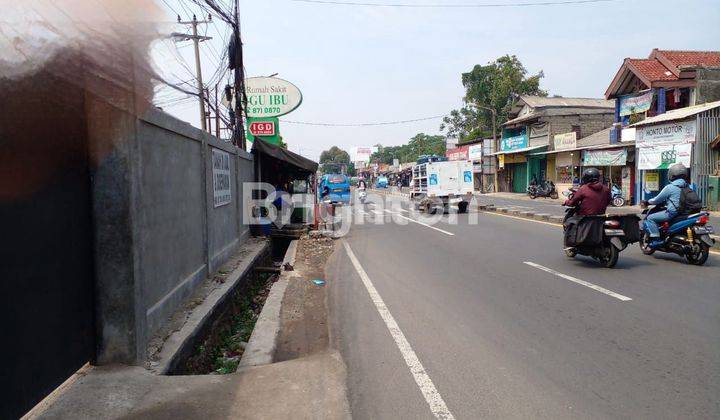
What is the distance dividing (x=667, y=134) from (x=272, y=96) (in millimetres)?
17034

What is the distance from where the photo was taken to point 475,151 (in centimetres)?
5062

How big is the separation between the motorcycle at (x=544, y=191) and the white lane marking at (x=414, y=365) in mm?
29171

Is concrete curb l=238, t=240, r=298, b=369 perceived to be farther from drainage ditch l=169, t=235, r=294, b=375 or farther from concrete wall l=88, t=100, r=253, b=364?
concrete wall l=88, t=100, r=253, b=364

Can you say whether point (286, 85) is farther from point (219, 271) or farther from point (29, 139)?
point (29, 139)

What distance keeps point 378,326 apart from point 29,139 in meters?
3.91

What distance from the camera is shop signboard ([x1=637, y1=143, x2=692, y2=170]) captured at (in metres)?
21.1

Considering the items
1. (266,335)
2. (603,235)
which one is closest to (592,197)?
(603,235)

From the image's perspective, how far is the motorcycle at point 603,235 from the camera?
877 cm

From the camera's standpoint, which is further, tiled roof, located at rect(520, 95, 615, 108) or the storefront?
tiled roof, located at rect(520, 95, 615, 108)

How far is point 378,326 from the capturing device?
5.87m

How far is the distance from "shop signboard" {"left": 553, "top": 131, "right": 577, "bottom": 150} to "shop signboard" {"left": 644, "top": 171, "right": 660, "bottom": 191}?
28.9 ft

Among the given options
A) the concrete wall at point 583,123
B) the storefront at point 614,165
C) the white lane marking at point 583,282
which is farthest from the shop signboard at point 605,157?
the white lane marking at point 583,282

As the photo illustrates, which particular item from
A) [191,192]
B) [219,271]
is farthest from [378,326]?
[219,271]

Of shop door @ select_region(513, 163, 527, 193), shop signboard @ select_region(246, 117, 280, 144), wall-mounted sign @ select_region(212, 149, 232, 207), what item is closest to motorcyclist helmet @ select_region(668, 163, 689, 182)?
wall-mounted sign @ select_region(212, 149, 232, 207)
